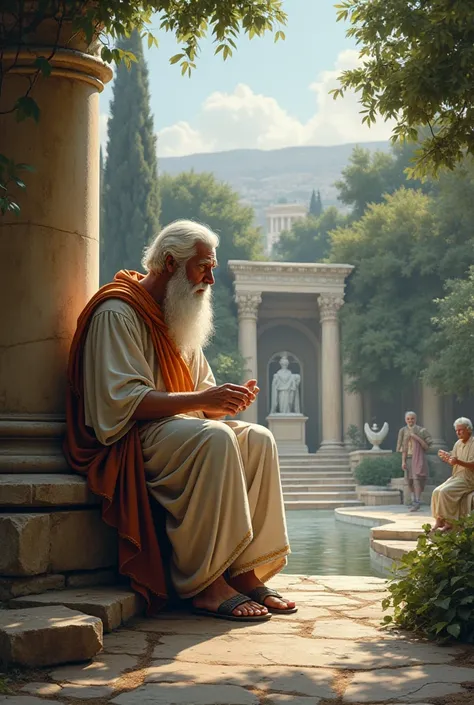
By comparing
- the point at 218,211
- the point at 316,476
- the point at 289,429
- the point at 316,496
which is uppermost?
the point at 218,211

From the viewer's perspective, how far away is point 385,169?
4003cm

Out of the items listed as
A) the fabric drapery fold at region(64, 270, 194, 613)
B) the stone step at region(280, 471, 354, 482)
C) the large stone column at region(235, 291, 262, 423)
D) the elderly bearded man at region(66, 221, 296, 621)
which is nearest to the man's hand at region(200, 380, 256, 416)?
the elderly bearded man at region(66, 221, 296, 621)

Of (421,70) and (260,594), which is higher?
(421,70)

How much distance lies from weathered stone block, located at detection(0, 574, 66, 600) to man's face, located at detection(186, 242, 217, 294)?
151 centimetres

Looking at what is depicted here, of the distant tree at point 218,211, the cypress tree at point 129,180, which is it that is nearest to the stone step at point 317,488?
the distant tree at point 218,211

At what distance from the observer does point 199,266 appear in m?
4.69

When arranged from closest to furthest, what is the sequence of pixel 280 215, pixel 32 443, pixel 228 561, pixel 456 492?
pixel 228 561, pixel 32 443, pixel 456 492, pixel 280 215

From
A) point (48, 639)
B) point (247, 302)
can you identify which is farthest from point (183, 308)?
point (247, 302)

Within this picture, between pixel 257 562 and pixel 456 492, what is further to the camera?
pixel 456 492

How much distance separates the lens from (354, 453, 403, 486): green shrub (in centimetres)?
2456

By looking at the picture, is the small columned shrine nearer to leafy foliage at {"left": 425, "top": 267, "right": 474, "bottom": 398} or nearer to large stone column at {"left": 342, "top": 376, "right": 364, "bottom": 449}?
large stone column at {"left": 342, "top": 376, "right": 364, "bottom": 449}

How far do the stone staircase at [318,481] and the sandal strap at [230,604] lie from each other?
1792 cm

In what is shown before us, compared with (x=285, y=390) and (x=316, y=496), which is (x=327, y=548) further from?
(x=285, y=390)

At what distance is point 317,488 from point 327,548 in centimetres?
1369
